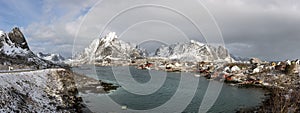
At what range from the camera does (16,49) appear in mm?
102500

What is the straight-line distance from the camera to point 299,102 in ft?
134

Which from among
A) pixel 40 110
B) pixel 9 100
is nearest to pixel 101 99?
pixel 40 110

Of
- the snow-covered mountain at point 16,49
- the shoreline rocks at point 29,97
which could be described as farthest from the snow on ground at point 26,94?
the snow-covered mountain at point 16,49

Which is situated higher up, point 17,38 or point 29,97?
point 17,38

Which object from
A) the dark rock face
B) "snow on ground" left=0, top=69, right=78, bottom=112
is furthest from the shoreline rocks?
the dark rock face

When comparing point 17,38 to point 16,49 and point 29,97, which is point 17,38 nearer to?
point 16,49

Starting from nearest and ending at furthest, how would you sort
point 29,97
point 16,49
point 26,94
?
point 29,97, point 26,94, point 16,49

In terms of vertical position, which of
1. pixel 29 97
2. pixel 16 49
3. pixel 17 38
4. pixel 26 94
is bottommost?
pixel 29 97

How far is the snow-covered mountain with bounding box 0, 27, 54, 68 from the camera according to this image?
90.3 metres

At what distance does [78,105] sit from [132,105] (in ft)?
31.5

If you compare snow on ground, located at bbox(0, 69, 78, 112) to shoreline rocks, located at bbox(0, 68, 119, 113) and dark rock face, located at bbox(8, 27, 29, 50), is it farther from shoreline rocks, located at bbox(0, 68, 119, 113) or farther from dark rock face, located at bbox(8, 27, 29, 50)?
dark rock face, located at bbox(8, 27, 29, 50)

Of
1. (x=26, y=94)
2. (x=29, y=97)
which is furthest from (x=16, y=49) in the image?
(x=29, y=97)

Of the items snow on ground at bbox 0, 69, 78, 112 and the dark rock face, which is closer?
snow on ground at bbox 0, 69, 78, 112

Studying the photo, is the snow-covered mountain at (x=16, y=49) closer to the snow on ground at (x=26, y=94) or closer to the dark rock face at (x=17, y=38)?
the dark rock face at (x=17, y=38)
